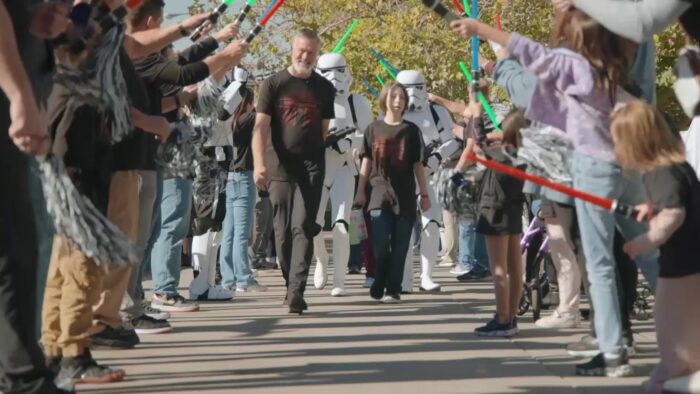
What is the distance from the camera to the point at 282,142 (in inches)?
455

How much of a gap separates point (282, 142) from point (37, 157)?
5.43 m

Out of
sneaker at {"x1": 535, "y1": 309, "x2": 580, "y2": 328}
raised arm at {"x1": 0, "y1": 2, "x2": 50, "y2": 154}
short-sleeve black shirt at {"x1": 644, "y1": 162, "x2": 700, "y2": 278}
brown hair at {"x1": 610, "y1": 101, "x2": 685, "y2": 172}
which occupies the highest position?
raised arm at {"x1": 0, "y1": 2, "x2": 50, "y2": 154}

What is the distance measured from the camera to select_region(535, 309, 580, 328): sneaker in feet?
33.5

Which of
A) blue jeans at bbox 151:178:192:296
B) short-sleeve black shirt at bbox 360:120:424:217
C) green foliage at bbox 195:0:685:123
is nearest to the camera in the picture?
blue jeans at bbox 151:178:192:296

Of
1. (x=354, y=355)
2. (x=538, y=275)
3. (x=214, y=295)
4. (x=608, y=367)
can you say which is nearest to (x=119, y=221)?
(x=354, y=355)

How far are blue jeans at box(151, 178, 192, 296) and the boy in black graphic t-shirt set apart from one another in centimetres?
59

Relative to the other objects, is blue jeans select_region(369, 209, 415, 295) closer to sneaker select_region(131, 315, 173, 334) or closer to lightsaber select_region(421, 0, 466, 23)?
sneaker select_region(131, 315, 173, 334)

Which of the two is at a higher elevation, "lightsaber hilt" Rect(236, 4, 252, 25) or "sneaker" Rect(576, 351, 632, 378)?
"lightsaber hilt" Rect(236, 4, 252, 25)

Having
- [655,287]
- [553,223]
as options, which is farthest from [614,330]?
[553,223]

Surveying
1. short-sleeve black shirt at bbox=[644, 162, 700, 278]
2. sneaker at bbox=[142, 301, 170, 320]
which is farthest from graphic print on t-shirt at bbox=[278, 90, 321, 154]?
short-sleeve black shirt at bbox=[644, 162, 700, 278]

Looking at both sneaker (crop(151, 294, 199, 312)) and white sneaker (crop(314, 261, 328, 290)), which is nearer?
sneaker (crop(151, 294, 199, 312))

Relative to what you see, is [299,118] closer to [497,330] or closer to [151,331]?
[151,331]

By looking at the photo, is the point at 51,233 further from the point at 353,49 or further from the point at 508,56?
the point at 353,49

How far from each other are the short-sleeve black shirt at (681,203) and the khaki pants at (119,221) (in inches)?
108
